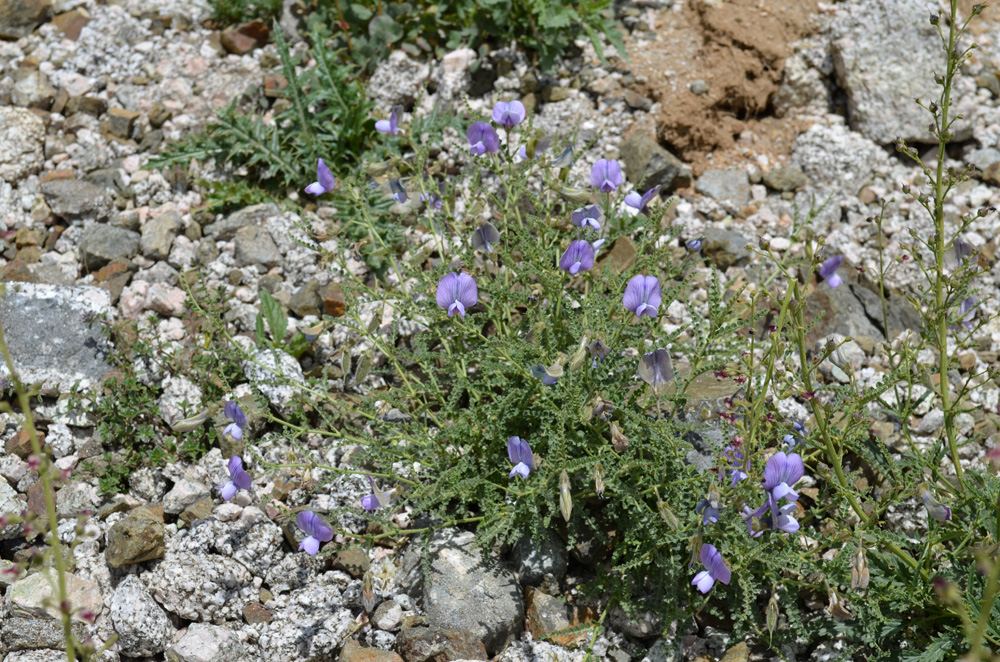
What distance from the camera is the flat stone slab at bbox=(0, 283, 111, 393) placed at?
3.59 m

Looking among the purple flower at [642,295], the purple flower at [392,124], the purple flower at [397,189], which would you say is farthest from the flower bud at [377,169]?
the purple flower at [642,295]

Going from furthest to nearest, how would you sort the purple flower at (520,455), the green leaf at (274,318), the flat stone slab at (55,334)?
1. the green leaf at (274,318)
2. the flat stone slab at (55,334)
3. the purple flower at (520,455)

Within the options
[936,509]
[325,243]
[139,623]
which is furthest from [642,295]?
[325,243]

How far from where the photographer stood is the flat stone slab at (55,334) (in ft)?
11.8

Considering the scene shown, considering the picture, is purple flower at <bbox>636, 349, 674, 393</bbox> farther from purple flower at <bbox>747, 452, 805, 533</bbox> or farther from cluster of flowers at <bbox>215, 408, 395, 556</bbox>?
cluster of flowers at <bbox>215, 408, 395, 556</bbox>

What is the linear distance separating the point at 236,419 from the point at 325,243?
1.55 m

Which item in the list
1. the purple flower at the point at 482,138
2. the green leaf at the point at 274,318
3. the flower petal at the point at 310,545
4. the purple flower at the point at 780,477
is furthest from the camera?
the green leaf at the point at 274,318

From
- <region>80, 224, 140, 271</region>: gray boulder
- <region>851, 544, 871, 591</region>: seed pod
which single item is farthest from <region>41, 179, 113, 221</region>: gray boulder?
<region>851, 544, 871, 591</region>: seed pod

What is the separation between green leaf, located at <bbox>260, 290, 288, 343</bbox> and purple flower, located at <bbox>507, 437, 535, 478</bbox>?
153 cm

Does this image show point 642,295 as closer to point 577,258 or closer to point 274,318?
point 577,258

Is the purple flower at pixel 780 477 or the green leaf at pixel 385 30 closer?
the purple flower at pixel 780 477

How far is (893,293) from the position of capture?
158 inches

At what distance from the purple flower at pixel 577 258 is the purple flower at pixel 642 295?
26 centimetres

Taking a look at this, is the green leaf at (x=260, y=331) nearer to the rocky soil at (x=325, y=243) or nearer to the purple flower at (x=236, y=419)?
the rocky soil at (x=325, y=243)
